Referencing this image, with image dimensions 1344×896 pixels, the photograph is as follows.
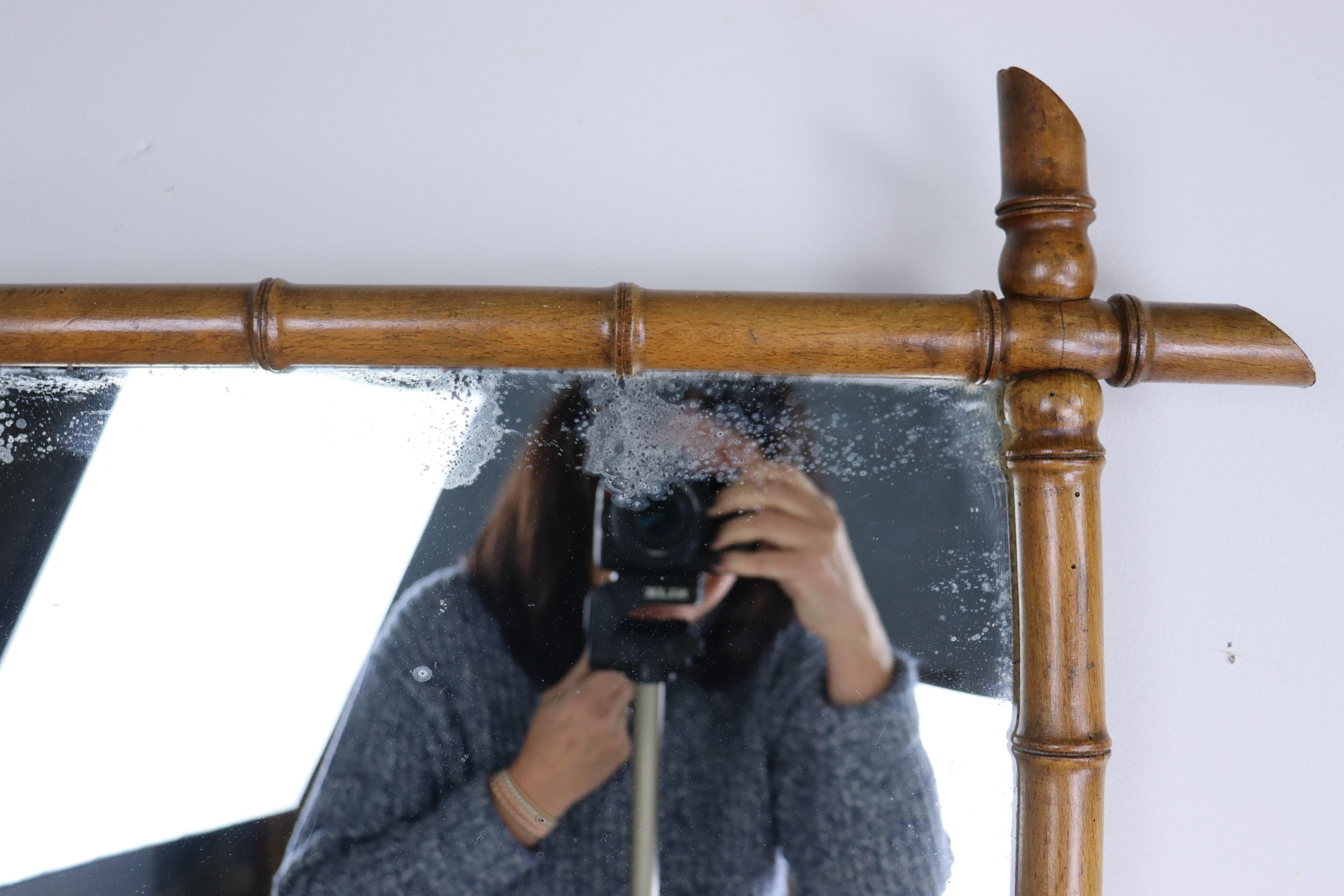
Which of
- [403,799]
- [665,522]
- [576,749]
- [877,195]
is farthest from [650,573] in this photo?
[877,195]

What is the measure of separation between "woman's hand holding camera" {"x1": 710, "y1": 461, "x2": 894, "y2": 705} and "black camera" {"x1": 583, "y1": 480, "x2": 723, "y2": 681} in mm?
19

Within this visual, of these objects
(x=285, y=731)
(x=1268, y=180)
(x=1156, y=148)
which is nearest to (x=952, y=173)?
(x=1156, y=148)

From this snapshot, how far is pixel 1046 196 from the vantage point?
Answer: 667 mm

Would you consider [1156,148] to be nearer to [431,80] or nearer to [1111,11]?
[1111,11]

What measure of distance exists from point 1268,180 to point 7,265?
3.78ft

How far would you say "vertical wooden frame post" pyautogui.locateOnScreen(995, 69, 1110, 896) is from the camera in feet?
2.17

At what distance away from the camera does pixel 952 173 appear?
2.58 feet

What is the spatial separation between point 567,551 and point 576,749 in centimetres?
16

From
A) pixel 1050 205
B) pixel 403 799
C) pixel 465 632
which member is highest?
pixel 1050 205

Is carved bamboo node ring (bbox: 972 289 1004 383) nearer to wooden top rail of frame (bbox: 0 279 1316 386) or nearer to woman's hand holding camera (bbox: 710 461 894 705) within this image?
wooden top rail of frame (bbox: 0 279 1316 386)

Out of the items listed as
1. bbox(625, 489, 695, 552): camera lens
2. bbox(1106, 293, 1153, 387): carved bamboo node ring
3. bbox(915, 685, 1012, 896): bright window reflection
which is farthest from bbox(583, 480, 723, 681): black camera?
bbox(1106, 293, 1153, 387): carved bamboo node ring

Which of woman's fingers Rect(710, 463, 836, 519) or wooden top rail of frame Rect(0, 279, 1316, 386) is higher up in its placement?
wooden top rail of frame Rect(0, 279, 1316, 386)

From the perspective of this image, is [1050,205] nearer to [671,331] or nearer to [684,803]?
[671,331]

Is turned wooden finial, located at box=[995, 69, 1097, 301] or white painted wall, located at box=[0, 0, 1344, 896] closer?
turned wooden finial, located at box=[995, 69, 1097, 301]
